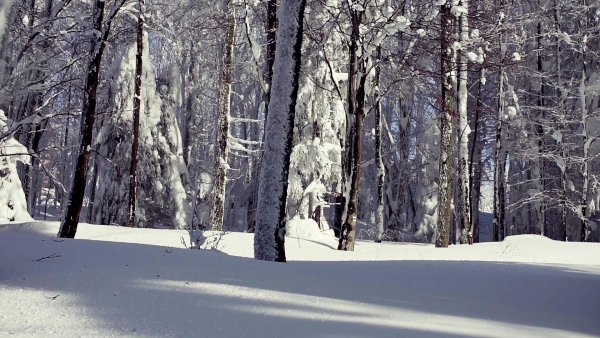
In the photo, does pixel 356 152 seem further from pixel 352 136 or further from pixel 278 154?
pixel 278 154

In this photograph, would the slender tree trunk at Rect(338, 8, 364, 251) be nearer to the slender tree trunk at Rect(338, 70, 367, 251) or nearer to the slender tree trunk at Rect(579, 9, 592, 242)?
the slender tree trunk at Rect(338, 70, 367, 251)

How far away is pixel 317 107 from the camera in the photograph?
56.2ft

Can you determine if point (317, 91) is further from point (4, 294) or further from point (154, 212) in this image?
point (4, 294)

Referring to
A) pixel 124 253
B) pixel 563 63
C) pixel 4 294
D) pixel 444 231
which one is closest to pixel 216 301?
pixel 4 294

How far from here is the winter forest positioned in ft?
31.4

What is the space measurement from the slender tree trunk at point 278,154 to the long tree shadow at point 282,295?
680 millimetres

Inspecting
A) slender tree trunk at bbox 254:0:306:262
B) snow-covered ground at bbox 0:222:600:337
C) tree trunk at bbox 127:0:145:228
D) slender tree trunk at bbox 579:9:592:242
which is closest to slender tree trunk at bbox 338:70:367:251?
snow-covered ground at bbox 0:222:600:337

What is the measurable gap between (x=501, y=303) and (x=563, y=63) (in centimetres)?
2048

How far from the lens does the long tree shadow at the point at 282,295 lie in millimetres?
3545

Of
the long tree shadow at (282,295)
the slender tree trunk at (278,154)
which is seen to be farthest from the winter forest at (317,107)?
the long tree shadow at (282,295)

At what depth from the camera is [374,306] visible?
14.0 ft

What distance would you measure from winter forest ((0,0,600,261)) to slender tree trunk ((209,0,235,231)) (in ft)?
0.14

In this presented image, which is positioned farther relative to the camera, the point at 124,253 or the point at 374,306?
the point at 124,253

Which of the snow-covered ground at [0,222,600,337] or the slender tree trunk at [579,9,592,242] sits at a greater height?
the slender tree trunk at [579,9,592,242]
